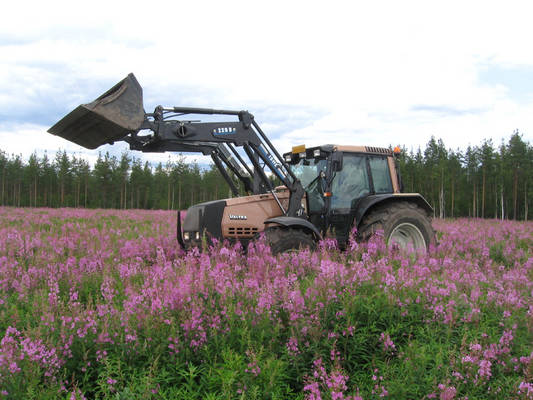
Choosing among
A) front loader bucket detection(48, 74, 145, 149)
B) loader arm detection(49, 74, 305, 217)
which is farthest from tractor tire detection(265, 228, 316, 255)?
front loader bucket detection(48, 74, 145, 149)

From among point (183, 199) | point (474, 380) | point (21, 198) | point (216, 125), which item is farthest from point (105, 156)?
point (474, 380)

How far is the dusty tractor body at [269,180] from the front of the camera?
20.3 feet

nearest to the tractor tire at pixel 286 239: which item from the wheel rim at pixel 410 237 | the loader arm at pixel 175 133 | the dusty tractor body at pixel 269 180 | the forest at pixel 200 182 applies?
the dusty tractor body at pixel 269 180

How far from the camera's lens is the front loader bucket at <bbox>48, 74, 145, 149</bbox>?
581 centimetres

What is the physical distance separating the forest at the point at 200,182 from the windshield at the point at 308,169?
5622 cm

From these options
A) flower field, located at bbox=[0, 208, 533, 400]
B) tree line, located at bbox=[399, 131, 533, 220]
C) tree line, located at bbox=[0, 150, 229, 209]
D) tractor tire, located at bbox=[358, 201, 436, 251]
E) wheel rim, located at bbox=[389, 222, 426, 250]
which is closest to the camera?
flower field, located at bbox=[0, 208, 533, 400]

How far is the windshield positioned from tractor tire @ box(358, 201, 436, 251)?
1.29m

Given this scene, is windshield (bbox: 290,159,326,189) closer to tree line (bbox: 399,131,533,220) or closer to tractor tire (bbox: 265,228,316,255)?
tractor tire (bbox: 265,228,316,255)

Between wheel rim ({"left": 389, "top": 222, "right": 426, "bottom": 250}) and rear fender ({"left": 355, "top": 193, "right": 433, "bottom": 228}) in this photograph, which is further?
wheel rim ({"left": 389, "top": 222, "right": 426, "bottom": 250})

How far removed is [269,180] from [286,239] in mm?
1719

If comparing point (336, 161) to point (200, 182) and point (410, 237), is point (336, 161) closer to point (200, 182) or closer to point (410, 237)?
point (410, 237)

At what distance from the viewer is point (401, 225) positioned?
7887 mm

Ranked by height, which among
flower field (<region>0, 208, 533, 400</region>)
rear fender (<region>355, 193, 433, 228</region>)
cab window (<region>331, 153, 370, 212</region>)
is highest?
cab window (<region>331, 153, 370, 212</region>)

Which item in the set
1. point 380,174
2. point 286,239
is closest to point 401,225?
point 380,174
